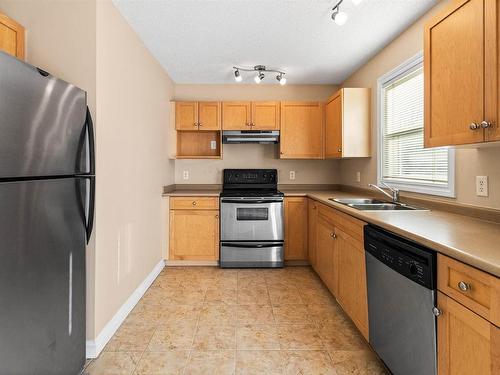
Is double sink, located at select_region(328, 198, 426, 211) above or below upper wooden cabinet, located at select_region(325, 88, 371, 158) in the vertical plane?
below

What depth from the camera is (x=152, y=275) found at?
313 centimetres

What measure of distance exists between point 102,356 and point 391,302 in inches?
70.9

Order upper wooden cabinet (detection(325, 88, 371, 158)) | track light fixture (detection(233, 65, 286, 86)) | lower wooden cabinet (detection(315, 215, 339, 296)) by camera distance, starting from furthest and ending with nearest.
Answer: track light fixture (detection(233, 65, 286, 86)) → upper wooden cabinet (detection(325, 88, 371, 158)) → lower wooden cabinet (detection(315, 215, 339, 296))

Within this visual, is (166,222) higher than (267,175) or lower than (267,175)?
lower

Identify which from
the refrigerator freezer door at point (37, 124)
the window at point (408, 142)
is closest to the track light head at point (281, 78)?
the window at point (408, 142)

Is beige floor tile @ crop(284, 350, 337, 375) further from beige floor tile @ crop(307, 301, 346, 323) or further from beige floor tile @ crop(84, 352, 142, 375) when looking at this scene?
beige floor tile @ crop(84, 352, 142, 375)

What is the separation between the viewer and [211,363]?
1.80m

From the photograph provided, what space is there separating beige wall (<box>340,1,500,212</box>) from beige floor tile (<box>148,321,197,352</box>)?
2.12 metres

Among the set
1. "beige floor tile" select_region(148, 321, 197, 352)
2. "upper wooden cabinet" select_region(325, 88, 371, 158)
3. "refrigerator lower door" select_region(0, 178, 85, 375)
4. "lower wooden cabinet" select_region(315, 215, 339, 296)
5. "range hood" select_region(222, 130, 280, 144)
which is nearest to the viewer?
"refrigerator lower door" select_region(0, 178, 85, 375)

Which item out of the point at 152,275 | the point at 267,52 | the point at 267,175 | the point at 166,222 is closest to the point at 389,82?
the point at 267,52

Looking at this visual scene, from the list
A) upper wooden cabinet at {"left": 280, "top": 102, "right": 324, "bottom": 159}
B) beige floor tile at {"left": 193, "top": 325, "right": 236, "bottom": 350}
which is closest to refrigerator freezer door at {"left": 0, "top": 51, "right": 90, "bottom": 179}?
beige floor tile at {"left": 193, "top": 325, "right": 236, "bottom": 350}

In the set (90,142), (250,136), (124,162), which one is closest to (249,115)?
(250,136)

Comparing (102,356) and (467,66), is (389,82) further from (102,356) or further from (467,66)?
(102,356)

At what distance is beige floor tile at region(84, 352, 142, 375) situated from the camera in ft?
5.63
